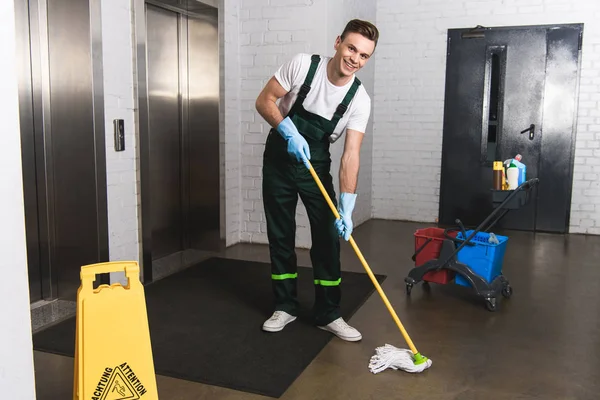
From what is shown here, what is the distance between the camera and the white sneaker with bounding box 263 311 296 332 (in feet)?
10.2

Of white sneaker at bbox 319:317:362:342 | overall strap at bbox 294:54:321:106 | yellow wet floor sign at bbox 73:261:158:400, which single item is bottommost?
white sneaker at bbox 319:317:362:342

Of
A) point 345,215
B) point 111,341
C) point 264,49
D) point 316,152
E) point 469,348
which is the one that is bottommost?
point 469,348

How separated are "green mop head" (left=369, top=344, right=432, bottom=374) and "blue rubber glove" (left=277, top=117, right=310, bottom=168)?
97cm

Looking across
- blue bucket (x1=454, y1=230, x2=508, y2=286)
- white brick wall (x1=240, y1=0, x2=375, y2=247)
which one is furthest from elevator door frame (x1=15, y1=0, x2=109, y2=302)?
blue bucket (x1=454, y1=230, x2=508, y2=286)

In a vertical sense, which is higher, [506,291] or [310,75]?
[310,75]

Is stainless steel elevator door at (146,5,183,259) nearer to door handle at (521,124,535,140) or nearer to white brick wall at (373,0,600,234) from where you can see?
white brick wall at (373,0,600,234)

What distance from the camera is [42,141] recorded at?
337 cm

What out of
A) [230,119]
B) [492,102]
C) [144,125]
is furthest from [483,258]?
[492,102]

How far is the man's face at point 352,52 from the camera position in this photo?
2757 mm

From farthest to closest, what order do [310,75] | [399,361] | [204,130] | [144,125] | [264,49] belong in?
[264,49] < [204,130] < [144,125] < [310,75] < [399,361]

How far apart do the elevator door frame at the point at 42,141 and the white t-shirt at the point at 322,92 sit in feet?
4.02

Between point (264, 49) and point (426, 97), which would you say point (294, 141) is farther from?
point (426, 97)

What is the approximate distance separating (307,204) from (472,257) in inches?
45.9

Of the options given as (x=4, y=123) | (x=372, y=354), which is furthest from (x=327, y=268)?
(x=4, y=123)
